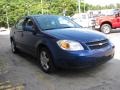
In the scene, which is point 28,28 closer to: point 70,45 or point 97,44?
point 70,45

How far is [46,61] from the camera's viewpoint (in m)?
6.82

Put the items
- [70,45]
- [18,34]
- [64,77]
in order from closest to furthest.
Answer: [70,45] < [64,77] < [18,34]

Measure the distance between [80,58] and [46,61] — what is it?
44.2 inches

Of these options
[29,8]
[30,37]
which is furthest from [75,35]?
[29,8]

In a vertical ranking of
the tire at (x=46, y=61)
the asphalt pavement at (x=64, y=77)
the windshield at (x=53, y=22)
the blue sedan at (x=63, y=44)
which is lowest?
the asphalt pavement at (x=64, y=77)

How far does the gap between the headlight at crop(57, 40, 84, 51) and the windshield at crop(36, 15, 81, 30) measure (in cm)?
119

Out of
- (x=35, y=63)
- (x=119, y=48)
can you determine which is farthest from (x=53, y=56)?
(x=119, y=48)

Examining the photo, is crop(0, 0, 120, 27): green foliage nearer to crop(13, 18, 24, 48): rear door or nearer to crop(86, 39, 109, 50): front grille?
crop(13, 18, 24, 48): rear door

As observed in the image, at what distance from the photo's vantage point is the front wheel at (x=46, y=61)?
6612 mm

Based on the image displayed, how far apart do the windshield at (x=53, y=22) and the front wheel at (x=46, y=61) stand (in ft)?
2.45

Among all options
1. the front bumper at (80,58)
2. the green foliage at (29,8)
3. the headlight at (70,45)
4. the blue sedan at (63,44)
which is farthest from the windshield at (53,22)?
the green foliage at (29,8)

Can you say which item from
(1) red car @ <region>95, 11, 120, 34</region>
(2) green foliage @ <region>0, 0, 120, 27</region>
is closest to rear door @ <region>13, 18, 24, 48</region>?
(1) red car @ <region>95, 11, 120, 34</region>

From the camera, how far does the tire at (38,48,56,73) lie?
661 centimetres

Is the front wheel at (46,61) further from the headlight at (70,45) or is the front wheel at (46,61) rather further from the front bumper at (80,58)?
the headlight at (70,45)
